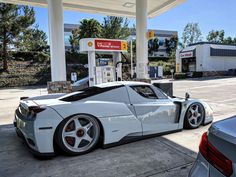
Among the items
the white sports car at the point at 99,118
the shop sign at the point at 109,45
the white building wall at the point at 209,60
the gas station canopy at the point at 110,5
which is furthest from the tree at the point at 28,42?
the white sports car at the point at 99,118

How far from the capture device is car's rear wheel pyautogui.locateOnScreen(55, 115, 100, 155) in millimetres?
3457

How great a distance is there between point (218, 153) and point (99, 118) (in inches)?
95.4

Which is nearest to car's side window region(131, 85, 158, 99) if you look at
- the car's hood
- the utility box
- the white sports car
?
the white sports car

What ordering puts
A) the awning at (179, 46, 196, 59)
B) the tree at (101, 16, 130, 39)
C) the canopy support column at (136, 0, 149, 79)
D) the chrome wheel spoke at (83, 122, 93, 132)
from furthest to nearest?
1. the awning at (179, 46, 196, 59)
2. the tree at (101, 16, 130, 39)
3. the canopy support column at (136, 0, 149, 79)
4. the chrome wheel spoke at (83, 122, 93, 132)

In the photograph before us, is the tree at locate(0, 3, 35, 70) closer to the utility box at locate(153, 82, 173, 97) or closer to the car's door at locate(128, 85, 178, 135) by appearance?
the utility box at locate(153, 82, 173, 97)

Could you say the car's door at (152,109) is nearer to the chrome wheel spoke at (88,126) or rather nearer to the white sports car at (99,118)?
the white sports car at (99,118)

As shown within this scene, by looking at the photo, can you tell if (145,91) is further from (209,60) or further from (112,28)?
(209,60)

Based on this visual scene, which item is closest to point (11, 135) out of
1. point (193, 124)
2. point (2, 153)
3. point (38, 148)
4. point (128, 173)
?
point (2, 153)

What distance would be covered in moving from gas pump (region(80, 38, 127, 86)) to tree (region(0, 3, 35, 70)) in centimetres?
1702

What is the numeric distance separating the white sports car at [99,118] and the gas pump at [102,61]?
4.21m

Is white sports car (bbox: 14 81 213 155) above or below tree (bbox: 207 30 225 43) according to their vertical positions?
below

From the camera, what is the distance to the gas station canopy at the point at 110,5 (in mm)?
9820

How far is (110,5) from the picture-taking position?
1067cm

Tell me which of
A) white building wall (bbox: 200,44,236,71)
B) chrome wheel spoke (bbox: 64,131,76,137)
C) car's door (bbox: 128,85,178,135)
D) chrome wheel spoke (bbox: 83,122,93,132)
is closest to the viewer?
chrome wheel spoke (bbox: 64,131,76,137)
